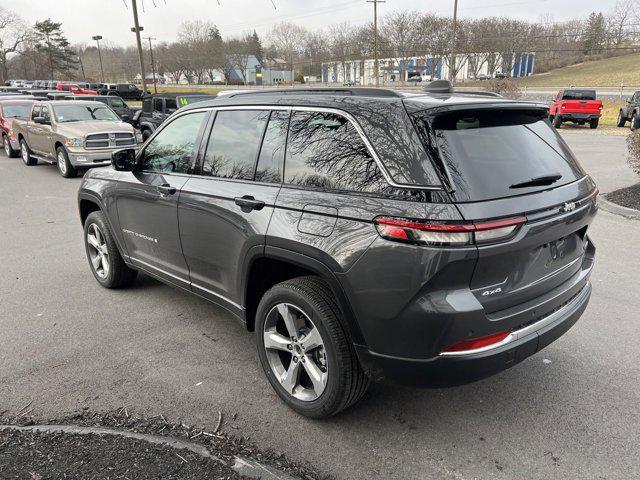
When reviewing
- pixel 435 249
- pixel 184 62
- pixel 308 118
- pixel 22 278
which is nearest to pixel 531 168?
pixel 435 249

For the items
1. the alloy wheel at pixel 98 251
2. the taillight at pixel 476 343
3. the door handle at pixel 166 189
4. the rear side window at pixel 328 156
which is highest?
the rear side window at pixel 328 156

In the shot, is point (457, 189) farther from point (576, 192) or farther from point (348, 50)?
point (348, 50)

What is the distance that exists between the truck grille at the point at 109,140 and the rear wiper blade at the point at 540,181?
1193 cm

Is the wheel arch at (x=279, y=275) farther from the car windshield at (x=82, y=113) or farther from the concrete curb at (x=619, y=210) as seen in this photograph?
the car windshield at (x=82, y=113)

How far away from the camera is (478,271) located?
89.8 inches

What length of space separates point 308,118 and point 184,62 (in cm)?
9426

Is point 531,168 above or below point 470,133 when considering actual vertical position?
below

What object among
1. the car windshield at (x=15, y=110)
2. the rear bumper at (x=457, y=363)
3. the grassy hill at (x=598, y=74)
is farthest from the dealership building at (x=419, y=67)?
the rear bumper at (x=457, y=363)

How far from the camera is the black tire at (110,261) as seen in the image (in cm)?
473

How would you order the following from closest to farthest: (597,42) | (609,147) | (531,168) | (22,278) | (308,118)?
(531,168) < (308,118) < (22,278) < (609,147) < (597,42)

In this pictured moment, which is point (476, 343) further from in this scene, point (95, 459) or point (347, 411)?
point (95, 459)

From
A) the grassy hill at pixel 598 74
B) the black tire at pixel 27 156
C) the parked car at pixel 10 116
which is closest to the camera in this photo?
the black tire at pixel 27 156

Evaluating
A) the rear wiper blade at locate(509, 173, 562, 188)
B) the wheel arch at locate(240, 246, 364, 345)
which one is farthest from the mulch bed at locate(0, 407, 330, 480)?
the rear wiper blade at locate(509, 173, 562, 188)

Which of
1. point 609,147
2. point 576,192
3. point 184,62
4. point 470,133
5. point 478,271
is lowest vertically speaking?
point 609,147
